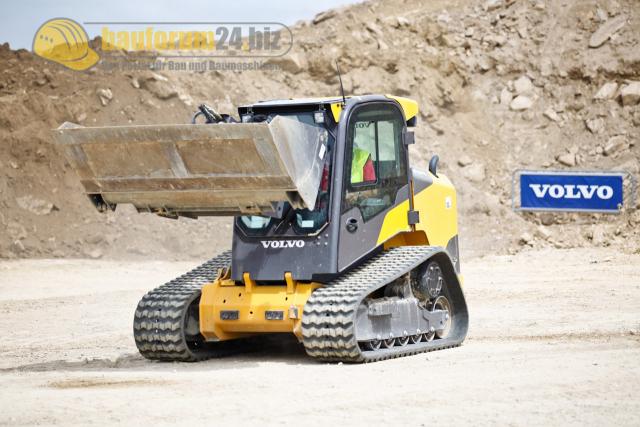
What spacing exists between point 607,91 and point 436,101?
4372 millimetres

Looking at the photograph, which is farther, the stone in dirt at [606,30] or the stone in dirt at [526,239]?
the stone in dirt at [606,30]

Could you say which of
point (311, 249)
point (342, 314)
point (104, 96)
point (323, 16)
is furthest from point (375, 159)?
point (323, 16)

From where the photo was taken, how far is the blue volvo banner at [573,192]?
25594 mm

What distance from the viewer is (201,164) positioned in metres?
9.91

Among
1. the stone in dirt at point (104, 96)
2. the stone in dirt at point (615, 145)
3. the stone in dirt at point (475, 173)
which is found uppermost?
the stone in dirt at point (104, 96)

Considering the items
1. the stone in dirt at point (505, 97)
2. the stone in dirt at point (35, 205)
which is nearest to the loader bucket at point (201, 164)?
the stone in dirt at point (35, 205)

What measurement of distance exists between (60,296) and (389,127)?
399 inches

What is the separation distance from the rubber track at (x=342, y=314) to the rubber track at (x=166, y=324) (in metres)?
1.40

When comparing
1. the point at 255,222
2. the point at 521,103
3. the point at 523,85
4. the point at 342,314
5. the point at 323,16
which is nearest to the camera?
the point at 342,314

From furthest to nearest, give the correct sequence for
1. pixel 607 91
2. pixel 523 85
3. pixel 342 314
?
pixel 523 85
pixel 607 91
pixel 342 314

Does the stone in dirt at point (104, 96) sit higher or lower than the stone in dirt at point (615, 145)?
higher

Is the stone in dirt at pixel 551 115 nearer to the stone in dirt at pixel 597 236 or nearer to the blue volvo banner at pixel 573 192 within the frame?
the blue volvo banner at pixel 573 192

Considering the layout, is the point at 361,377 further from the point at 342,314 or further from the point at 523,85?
the point at 523,85

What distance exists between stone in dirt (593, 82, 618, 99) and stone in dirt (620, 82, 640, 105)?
0.21m
